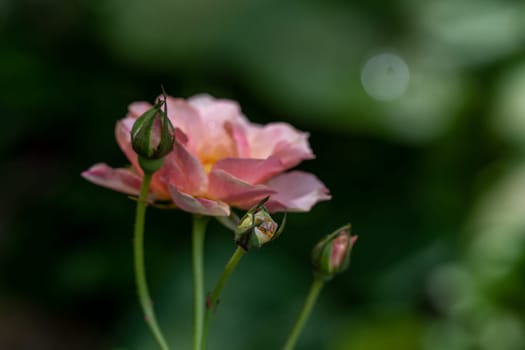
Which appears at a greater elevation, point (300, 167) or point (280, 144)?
point (280, 144)

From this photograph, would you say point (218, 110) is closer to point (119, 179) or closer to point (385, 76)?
point (119, 179)

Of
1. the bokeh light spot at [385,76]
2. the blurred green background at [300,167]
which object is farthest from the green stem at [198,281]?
the bokeh light spot at [385,76]

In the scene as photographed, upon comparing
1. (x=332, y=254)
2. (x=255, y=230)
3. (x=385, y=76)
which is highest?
(x=255, y=230)

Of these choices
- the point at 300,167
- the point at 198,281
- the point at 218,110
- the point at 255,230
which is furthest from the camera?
the point at 300,167

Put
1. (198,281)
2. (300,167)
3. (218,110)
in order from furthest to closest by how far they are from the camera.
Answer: (300,167), (218,110), (198,281)


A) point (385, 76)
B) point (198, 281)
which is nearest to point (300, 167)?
point (385, 76)

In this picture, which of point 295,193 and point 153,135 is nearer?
point 153,135

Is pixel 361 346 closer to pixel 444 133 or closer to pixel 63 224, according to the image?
pixel 444 133

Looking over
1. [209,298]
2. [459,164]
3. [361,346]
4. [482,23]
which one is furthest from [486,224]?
[209,298]
